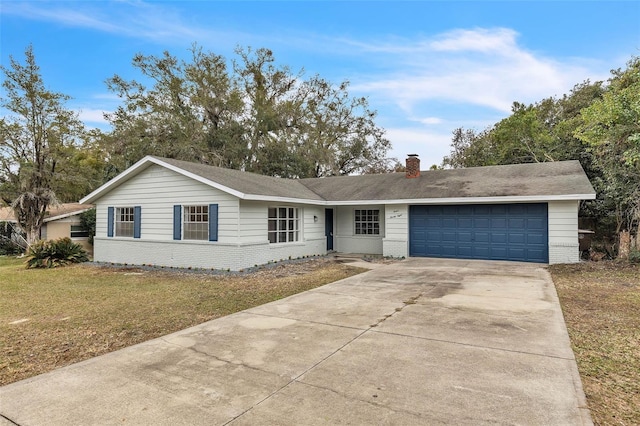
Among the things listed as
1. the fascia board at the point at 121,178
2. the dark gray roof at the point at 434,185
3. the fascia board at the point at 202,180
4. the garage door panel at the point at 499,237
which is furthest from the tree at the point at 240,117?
the garage door panel at the point at 499,237

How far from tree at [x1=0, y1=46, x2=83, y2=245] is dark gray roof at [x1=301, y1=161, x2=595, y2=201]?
14.2 metres

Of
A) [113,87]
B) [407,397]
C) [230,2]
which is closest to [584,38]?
[230,2]

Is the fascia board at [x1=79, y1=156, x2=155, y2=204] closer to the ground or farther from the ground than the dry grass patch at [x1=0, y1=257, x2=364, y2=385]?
farther from the ground

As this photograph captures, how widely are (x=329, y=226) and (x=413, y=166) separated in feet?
15.6

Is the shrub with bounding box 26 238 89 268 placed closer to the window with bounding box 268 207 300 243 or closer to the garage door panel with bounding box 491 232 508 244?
the window with bounding box 268 207 300 243

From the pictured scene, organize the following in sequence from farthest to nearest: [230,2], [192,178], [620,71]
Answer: [620,71] < [230,2] < [192,178]

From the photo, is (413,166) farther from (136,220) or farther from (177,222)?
(136,220)

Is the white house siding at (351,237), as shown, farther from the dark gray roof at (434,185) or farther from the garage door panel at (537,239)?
the garage door panel at (537,239)

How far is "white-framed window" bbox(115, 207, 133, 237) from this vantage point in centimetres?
1386

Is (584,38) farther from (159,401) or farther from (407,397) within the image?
(159,401)

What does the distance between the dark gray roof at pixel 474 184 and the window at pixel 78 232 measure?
44.4 ft

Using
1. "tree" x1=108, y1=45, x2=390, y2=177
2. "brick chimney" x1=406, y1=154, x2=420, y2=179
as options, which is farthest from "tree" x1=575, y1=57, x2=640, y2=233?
"tree" x1=108, y1=45, x2=390, y2=177

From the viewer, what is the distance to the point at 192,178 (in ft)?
38.3

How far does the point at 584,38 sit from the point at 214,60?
22.8 metres
